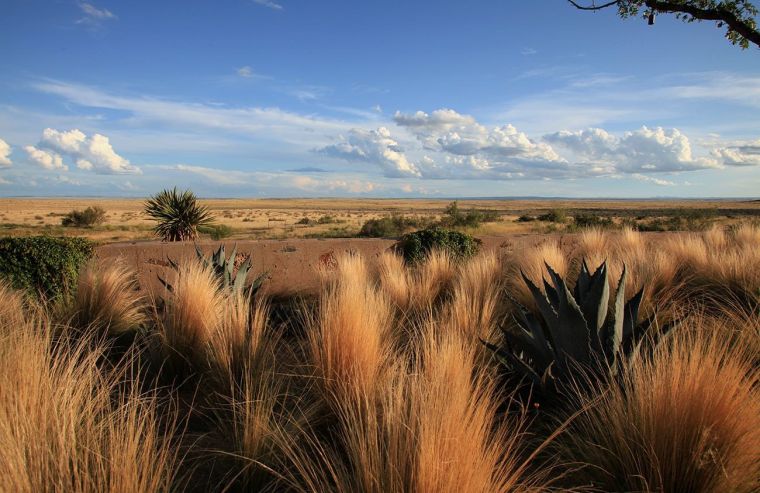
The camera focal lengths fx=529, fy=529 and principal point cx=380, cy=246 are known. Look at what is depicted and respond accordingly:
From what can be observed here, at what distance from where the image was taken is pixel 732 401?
103 inches

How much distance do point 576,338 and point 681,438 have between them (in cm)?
144

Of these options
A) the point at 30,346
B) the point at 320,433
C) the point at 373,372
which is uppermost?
the point at 30,346

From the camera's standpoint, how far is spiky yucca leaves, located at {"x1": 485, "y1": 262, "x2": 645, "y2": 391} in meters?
3.83

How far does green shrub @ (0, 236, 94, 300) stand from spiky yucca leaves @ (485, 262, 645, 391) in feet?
20.1

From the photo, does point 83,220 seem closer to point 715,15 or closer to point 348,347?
point 715,15

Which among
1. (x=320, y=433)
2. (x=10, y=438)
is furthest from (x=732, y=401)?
(x=10, y=438)

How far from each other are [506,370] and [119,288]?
5.02 metres

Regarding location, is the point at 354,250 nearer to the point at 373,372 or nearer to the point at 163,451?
the point at 373,372

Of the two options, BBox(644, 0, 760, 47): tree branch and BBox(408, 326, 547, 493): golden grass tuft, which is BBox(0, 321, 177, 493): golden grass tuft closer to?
BBox(408, 326, 547, 493): golden grass tuft

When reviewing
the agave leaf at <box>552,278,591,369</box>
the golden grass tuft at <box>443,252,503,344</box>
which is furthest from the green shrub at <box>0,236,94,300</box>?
the agave leaf at <box>552,278,591,369</box>

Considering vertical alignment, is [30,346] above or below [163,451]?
above

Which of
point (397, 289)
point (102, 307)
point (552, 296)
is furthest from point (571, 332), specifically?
point (102, 307)

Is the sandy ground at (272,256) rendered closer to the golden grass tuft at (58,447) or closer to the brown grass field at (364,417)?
the brown grass field at (364,417)

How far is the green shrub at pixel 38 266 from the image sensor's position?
7203mm
